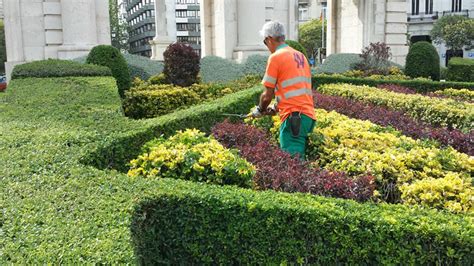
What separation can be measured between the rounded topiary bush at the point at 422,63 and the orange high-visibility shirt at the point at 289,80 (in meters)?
14.2

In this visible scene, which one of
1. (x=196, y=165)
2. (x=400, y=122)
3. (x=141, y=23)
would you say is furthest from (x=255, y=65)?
(x=141, y=23)

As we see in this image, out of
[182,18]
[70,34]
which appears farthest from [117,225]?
[182,18]

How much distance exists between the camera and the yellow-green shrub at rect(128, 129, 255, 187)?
4.26 meters

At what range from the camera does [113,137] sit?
505 cm

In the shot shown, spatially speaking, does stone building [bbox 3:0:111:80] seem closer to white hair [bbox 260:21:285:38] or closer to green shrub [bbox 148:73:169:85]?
green shrub [bbox 148:73:169:85]

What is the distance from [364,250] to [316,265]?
0.35 m

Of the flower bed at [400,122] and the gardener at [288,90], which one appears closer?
the gardener at [288,90]

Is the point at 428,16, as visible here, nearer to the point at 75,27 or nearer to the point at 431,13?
the point at 431,13

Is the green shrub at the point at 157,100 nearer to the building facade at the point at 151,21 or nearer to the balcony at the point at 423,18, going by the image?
the balcony at the point at 423,18

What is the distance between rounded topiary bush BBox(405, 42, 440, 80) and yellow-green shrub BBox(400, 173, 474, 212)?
15404 mm

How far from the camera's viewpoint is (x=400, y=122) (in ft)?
26.3

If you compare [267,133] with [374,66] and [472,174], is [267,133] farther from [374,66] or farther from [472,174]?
[374,66]

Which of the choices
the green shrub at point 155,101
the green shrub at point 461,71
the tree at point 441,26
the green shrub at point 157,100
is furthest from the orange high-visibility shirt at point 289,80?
the tree at point 441,26

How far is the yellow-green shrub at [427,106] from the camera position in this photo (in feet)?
25.8
